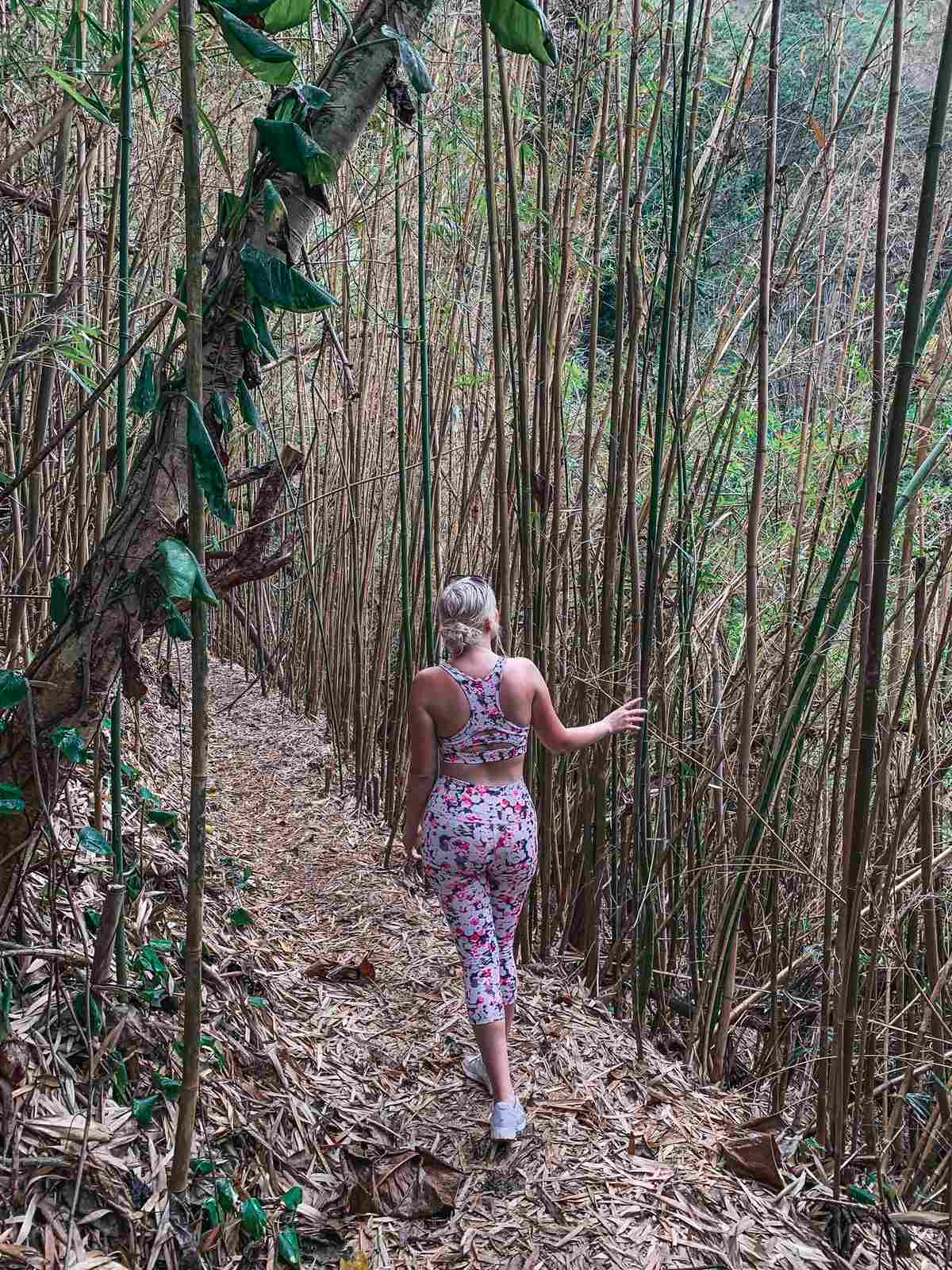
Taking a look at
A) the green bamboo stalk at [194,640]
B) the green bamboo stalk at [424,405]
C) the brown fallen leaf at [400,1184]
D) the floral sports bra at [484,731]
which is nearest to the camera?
the green bamboo stalk at [194,640]

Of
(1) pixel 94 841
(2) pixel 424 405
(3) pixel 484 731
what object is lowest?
(1) pixel 94 841

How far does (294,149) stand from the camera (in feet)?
2.85

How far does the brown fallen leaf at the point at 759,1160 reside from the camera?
1396mm

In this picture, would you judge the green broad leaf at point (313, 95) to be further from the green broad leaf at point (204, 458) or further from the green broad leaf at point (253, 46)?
the green broad leaf at point (204, 458)

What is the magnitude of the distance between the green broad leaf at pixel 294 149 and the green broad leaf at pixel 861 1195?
1.52m

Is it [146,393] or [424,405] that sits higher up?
[424,405]

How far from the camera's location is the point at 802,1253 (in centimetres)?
128

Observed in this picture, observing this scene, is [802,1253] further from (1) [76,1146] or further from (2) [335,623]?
(2) [335,623]

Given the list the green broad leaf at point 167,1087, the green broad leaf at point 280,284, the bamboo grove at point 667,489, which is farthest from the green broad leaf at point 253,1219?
the green broad leaf at point 280,284

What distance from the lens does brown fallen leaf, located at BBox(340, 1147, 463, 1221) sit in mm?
1264

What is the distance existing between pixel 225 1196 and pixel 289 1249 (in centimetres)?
11

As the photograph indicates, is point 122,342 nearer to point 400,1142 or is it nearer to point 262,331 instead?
point 262,331

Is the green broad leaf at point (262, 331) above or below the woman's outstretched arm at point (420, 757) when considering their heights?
above

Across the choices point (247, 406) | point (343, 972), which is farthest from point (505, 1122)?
point (247, 406)
